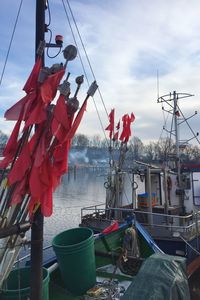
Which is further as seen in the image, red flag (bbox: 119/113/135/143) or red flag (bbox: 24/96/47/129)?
red flag (bbox: 119/113/135/143)

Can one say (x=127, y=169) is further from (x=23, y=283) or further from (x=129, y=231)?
(x=23, y=283)

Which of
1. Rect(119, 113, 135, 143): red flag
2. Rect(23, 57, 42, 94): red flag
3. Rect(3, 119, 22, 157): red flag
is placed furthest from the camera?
Rect(119, 113, 135, 143): red flag

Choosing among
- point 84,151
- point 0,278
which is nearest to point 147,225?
point 0,278

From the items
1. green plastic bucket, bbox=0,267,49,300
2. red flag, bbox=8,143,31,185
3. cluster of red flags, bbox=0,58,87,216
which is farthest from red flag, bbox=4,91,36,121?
green plastic bucket, bbox=0,267,49,300

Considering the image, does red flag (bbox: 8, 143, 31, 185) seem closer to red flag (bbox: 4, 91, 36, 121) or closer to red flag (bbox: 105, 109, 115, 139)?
red flag (bbox: 4, 91, 36, 121)

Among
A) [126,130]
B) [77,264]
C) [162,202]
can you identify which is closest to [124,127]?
[126,130]

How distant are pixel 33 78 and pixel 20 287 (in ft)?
11.9

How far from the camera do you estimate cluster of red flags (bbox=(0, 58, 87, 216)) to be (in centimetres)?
353

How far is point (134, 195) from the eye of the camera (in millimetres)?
13336

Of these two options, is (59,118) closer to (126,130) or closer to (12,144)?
(12,144)

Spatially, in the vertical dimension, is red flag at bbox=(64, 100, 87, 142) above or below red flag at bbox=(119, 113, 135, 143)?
below

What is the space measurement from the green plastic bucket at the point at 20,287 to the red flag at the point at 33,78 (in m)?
2.85

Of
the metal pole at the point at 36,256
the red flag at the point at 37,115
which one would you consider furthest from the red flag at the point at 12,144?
the metal pole at the point at 36,256

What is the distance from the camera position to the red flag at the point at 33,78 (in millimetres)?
3773
